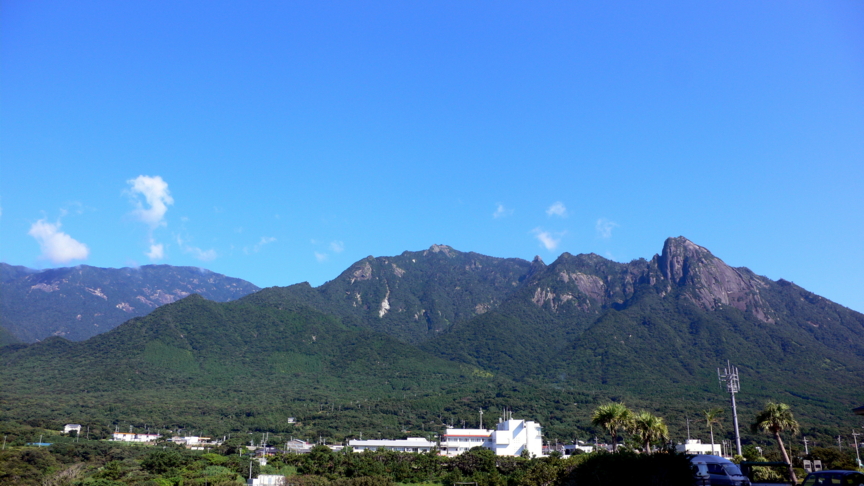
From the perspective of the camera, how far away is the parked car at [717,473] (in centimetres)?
1706

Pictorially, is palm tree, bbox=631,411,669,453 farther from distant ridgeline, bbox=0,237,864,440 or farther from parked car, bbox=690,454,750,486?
distant ridgeline, bbox=0,237,864,440

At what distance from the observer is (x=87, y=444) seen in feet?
262

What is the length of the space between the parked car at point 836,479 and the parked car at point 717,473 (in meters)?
1.79

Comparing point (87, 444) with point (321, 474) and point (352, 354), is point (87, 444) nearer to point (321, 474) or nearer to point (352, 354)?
point (321, 474)

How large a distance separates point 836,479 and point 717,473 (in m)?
3.19

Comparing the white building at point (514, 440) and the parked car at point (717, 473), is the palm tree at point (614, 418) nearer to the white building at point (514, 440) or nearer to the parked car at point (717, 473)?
the parked car at point (717, 473)

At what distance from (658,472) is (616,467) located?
2049mm

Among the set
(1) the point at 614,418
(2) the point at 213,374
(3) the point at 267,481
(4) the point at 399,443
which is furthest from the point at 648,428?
(2) the point at 213,374

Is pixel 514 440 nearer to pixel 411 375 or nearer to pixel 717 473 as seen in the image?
pixel 717 473

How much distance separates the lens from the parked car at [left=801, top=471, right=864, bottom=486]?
1427cm

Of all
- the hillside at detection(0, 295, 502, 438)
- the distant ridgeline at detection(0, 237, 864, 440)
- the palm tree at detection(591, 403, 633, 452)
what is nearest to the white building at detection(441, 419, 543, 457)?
the palm tree at detection(591, 403, 633, 452)

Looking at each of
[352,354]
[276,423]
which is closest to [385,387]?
[352,354]

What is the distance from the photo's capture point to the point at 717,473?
57.1 ft

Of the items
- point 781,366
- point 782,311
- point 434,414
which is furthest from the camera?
point 782,311
